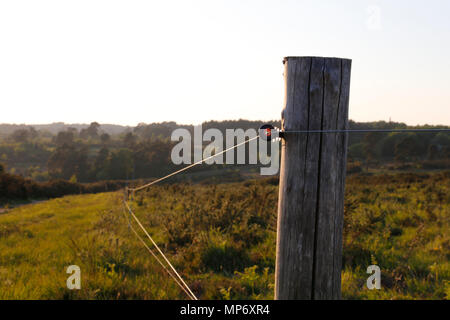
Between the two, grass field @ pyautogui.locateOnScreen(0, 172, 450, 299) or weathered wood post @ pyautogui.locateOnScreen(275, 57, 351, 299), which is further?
grass field @ pyautogui.locateOnScreen(0, 172, 450, 299)

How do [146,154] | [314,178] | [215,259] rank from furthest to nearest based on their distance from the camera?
1. [146,154]
2. [215,259]
3. [314,178]

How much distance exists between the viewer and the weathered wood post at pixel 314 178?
1.81m

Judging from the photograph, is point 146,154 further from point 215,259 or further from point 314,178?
point 314,178

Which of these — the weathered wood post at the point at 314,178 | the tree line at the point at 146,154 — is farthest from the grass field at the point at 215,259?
the tree line at the point at 146,154

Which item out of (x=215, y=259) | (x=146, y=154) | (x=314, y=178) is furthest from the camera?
(x=146, y=154)

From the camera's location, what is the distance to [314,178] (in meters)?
1.81

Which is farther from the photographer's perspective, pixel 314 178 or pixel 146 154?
pixel 146 154

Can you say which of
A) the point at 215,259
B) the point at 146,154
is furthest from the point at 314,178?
the point at 146,154

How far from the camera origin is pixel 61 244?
6.70 metres

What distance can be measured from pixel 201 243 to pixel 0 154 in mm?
75088

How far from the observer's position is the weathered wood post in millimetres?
1813

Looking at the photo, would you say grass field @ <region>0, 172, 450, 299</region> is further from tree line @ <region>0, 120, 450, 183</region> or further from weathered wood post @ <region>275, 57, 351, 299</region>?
tree line @ <region>0, 120, 450, 183</region>

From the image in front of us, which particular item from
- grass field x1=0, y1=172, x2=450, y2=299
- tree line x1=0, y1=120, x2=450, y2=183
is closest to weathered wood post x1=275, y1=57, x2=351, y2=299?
grass field x1=0, y1=172, x2=450, y2=299

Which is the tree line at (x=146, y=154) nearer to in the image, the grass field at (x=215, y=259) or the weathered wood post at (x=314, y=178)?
the grass field at (x=215, y=259)
